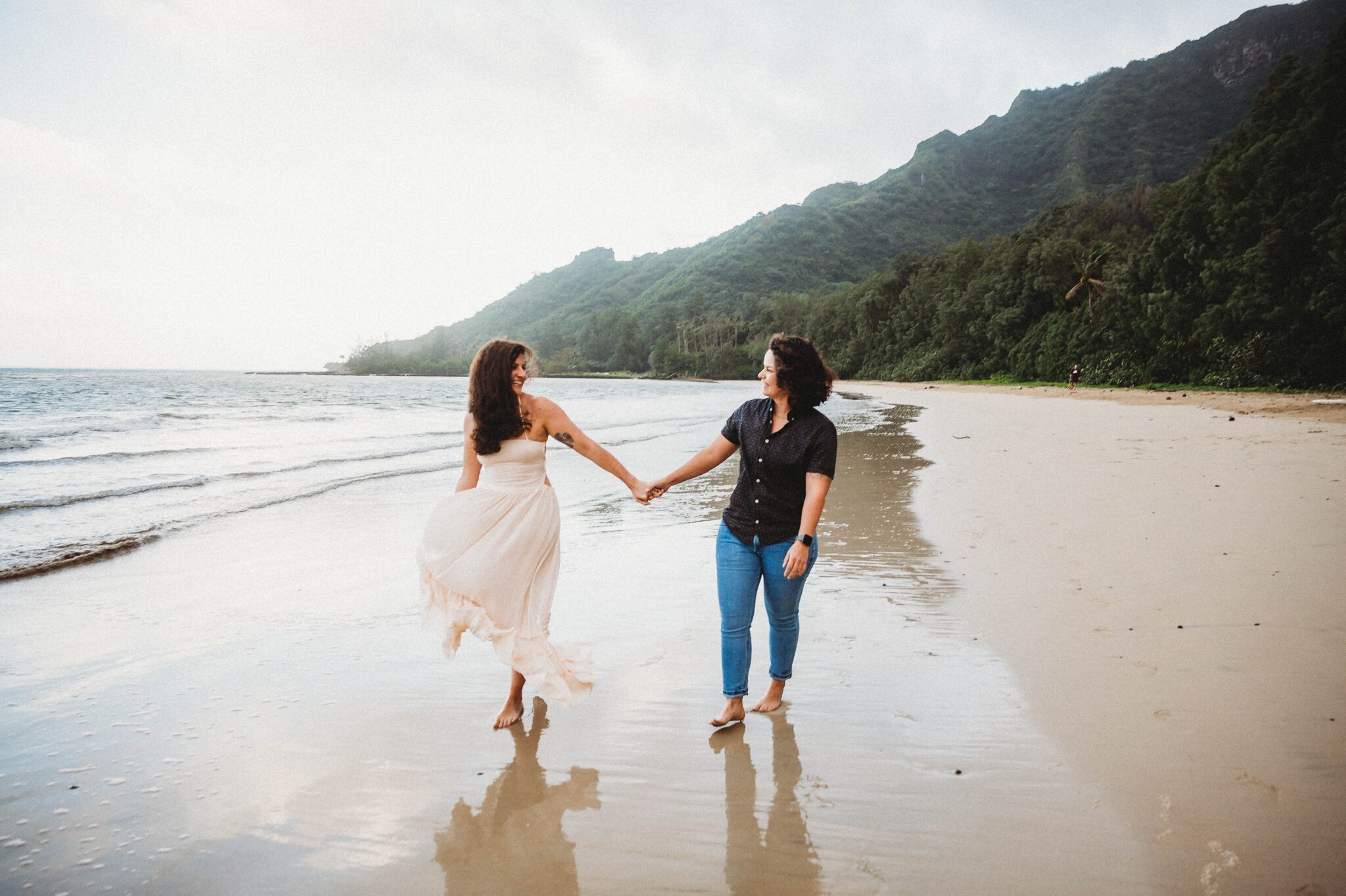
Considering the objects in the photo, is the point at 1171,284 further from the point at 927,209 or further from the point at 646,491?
the point at 927,209

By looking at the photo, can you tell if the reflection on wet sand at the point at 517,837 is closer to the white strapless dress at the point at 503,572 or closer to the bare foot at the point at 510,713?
the bare foot at the point at 510,713

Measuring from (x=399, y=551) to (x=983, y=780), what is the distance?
580cm

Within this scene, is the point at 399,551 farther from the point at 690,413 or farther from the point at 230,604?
the point at 690,413

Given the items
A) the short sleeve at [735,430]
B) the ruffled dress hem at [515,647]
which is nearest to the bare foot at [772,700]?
the ruffled dress hem at [515,647]

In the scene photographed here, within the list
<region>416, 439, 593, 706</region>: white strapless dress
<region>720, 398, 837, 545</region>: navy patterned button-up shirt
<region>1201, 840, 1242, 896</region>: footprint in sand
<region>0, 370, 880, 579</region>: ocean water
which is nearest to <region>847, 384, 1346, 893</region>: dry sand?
<region>1201, 840, 1242, 896</region>: footprint in sand

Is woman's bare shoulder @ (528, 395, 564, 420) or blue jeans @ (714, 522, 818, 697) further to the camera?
woman's bare shoulder @ (528, 395, 564, 420)

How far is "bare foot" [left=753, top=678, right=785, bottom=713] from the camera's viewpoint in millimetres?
3383

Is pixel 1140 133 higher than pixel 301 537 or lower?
higher

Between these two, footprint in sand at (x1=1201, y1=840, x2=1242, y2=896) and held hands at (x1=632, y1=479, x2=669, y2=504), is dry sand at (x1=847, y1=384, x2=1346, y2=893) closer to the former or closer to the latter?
footprint in sand at (x1=1201, y1=840, x2=1242, y2=896)

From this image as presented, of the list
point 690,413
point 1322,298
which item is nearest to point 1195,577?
point 1322,298

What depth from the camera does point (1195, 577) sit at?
185 inches

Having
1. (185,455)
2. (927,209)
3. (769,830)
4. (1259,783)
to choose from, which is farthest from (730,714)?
(927,209)

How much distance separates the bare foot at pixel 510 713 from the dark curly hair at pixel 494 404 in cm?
126

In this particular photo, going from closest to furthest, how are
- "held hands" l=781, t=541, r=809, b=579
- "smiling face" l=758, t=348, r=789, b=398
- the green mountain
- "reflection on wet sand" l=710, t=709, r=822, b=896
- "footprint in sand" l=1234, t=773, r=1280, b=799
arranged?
"reflection on wet sand" l=710, t=709, r=822, b=896 → "footprint in sand" l=1234, t=773, r=1280, b=799 → "held hands" l=781, t=541, r=809, b=579 → "smiling face" l=758, t=348, r=789, b=398 → the green mountain
